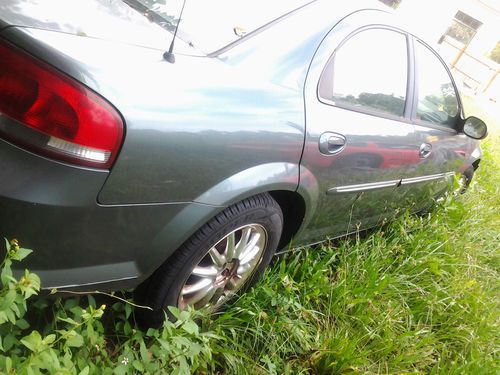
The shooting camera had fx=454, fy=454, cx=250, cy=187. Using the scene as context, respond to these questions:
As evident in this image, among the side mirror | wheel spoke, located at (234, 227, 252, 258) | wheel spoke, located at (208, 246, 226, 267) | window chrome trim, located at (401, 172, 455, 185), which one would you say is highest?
the side mirror

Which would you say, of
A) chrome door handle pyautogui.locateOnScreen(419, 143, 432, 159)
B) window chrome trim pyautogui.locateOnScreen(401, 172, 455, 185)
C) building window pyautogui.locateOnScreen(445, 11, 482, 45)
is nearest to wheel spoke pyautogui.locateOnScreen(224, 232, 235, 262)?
window chrome trim pyautogui.locateOnScreen(401, 172, 455, 185)

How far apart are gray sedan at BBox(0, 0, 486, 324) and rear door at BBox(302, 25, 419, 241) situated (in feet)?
0.03

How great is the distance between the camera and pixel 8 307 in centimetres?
120

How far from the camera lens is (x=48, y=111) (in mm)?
1259

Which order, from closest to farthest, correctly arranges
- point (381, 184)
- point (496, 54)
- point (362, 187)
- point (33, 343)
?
1. point (33, 343)
2. point (362, 187)
3. point (381, 184)
4. point (496, 54)

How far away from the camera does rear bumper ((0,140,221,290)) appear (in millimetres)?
1267

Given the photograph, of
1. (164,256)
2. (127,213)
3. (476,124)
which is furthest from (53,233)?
(476,124)

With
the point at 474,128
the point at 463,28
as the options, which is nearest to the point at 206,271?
the point at 474,128

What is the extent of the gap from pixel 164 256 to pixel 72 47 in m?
0.75

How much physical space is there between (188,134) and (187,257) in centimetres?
53

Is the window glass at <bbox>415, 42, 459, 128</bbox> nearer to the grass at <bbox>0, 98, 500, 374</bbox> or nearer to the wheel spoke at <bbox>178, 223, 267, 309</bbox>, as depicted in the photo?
the grass at <bbox>0, 98, 500, 374</bbox>

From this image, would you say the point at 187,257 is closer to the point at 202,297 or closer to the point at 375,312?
the point at 202,297

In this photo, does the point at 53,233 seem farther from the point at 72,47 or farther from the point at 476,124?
the point at 476,124

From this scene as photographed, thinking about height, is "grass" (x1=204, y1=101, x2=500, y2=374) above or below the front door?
below
